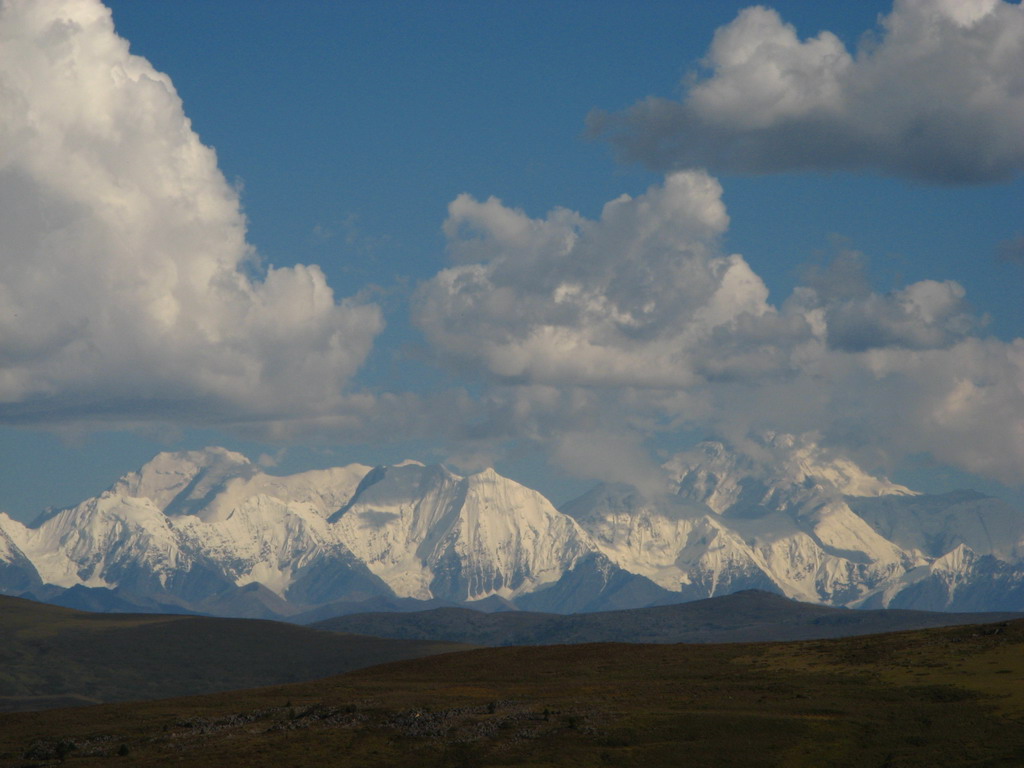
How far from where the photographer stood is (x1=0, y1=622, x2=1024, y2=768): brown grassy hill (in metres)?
86.1

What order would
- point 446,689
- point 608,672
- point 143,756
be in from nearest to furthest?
point 143,756 → point 446,689 → point 608,672

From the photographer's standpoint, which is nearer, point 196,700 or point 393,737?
point 393,737

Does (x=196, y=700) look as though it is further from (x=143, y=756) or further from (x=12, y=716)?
(x=143, y=756)

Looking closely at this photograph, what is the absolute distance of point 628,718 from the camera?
310 ft

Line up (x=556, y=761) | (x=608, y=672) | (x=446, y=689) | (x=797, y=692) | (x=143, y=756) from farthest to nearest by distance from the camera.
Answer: (x=608, y=672), (x=446, y=689), (x=797, y=692), (x=143, y=756), (x=556, y=761)

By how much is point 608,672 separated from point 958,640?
33185 mm

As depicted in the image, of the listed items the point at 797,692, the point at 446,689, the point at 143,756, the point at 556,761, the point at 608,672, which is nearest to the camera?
the point at 556,761

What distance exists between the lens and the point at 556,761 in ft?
278

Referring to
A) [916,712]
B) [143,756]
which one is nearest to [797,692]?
[916,712]

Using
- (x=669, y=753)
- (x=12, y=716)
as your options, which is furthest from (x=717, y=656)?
(x=12, y=716)

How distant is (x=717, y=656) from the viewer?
12800 centimetres

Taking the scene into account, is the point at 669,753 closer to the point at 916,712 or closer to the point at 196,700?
the point at 916,712

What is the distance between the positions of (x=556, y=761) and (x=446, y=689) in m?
32.5

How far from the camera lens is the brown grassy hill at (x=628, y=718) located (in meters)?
86.1
